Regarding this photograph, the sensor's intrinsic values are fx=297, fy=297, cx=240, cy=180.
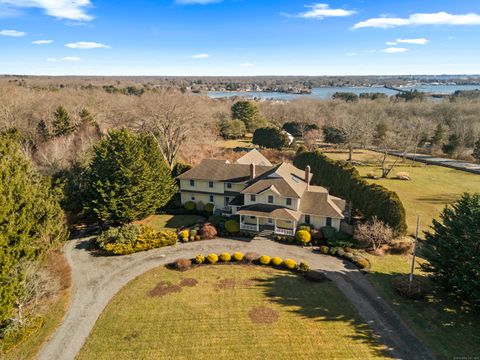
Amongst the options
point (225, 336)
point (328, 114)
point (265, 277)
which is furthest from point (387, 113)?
point (225, 336)

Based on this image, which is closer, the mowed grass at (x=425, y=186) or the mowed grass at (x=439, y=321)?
the mowed grass at (x=439, y=321)

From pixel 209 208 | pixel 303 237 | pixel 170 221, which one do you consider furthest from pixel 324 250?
pixel 170 221

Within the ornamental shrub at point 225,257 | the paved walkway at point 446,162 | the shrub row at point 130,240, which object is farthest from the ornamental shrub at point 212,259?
the paved walkway at point 446,162

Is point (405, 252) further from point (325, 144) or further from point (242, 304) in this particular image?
point (325, 144)

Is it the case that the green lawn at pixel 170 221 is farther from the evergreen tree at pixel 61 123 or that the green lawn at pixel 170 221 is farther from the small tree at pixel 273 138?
the small tree at pixel 273 138

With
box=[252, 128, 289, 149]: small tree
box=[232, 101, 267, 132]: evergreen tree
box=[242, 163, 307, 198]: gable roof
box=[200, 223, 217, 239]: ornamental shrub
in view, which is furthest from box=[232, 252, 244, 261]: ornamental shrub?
box=[232, 101, 267, 132]: evergreen tree

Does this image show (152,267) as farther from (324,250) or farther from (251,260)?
(324,250)
